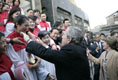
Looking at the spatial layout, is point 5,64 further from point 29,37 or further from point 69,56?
point 69,56

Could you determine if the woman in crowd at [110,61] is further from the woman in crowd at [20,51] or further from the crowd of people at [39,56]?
the woman in crowd at [20,51]

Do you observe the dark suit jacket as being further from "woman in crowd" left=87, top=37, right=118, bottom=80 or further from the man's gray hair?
"woman in crowd" left=87, top=37, right=118, bottom=80

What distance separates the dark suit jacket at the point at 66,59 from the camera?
2.04m

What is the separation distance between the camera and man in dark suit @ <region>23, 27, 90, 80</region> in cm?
204

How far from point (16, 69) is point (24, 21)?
2.66ft

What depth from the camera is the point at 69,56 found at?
208 centimetres

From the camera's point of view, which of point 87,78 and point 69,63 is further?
point 87,78

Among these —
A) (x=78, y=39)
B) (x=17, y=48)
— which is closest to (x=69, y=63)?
(x=78, y=39)

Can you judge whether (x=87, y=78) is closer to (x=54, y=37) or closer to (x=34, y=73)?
(x=34, y=73)

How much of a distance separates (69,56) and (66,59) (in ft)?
0.19

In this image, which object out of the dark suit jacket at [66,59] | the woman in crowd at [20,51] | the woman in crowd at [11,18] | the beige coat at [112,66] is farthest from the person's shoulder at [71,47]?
the beige coat at [112,66]

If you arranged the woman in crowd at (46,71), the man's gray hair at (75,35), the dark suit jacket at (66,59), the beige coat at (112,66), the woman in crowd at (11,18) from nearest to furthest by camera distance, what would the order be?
the dark suit jacket at (66,59)
the man's gray hair at (75,35)
the woman in crowd at (46,71)
the woman in crowd at (11,18)
the beige coat at (112,66)

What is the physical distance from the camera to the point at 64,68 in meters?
2.12

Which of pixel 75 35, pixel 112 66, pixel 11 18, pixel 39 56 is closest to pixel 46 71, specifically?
pixel 39 56
